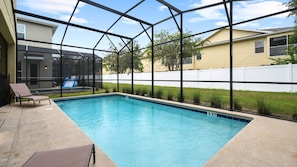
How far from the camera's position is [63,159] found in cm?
171

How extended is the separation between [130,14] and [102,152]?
6.55 metres

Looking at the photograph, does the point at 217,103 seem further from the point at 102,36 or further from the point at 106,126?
the point at 102,36

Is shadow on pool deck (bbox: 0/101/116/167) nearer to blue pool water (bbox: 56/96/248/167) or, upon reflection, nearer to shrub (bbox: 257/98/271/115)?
blue pool water (bbox: 56/96/248/167)

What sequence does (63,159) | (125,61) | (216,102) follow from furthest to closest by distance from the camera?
1. (125,61)
2. (216,102)
3. (63,159)

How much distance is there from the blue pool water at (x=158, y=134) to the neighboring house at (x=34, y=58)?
25.6 ft

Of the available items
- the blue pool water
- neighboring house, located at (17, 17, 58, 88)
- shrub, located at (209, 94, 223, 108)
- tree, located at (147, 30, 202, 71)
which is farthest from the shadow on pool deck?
tree, located at (147, 30, 202, 71)

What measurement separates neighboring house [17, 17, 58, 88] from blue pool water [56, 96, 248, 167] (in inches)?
307

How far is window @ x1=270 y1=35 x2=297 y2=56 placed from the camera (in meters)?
10.7

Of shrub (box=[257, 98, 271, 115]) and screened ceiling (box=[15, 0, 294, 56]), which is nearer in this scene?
shrub (box=[257, 98, 271, 115])

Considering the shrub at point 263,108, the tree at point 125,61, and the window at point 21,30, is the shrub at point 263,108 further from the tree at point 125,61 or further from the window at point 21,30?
the window at point 21,30

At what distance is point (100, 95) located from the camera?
10312 millimetres

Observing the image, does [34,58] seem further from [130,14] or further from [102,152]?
[102,152]

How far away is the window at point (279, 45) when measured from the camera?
35.0 feet

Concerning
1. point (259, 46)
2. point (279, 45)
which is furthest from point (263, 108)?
point (259, 46)
